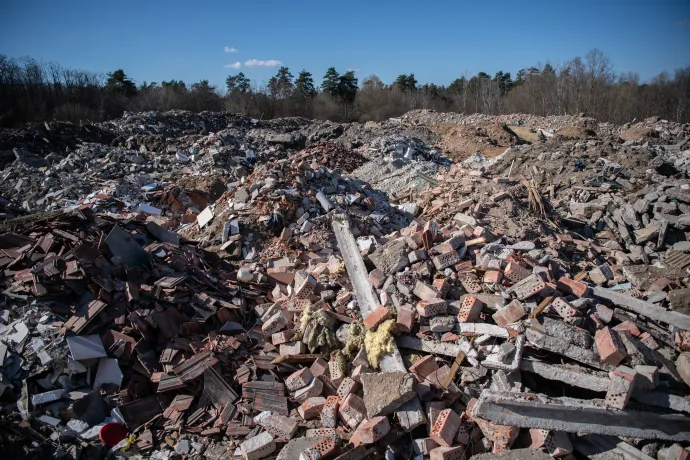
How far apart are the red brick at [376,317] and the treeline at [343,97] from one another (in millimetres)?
25305

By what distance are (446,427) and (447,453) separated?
0.70 ft

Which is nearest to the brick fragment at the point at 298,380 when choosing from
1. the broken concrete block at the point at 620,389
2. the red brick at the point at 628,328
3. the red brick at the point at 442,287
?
the red brick at the point at 442,287

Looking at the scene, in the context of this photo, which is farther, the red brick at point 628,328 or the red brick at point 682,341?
the red brick at point 628,328

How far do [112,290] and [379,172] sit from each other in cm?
954

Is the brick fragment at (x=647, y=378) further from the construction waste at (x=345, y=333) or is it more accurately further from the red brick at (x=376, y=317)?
the red brick at (x=376, y=317)

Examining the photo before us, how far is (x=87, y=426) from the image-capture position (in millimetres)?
3900

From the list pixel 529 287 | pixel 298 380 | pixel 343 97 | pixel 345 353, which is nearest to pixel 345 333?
pixel 345 353

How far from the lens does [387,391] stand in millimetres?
3621

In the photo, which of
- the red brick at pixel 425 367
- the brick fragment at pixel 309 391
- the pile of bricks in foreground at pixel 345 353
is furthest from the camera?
the brick fragment at pixel 309 391

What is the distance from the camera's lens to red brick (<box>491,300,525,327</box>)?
3963 millimetres

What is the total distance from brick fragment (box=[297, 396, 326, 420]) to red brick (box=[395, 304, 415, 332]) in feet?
3.57

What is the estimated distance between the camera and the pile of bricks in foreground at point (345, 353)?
3363 millimetres

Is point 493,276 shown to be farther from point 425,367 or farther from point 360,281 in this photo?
point 360,281

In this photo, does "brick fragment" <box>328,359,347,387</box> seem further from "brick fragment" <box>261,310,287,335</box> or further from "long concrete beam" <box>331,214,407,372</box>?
"brick fragment" <box>261,310,287,335</box>
